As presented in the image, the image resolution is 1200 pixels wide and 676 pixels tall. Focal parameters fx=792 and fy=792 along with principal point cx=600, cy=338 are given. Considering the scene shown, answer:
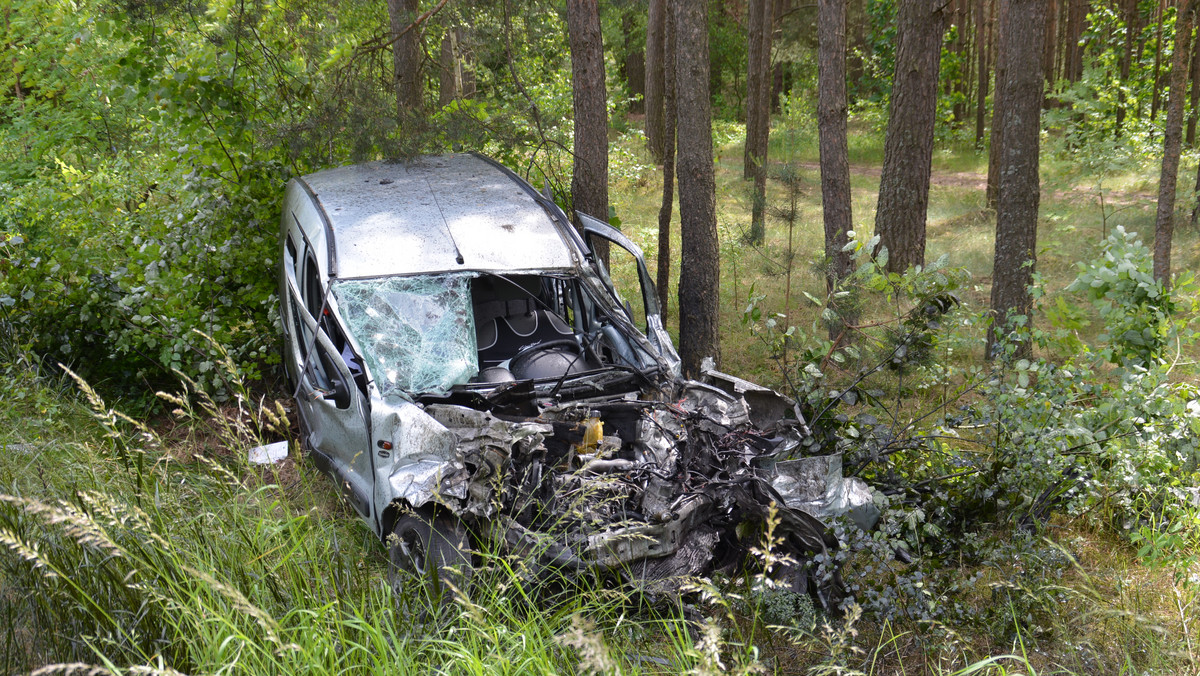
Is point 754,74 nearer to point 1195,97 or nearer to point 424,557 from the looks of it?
point 1195,97

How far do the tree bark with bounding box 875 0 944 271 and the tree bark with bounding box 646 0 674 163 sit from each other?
26.2 feet

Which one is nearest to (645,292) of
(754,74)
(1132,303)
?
(1132,303)

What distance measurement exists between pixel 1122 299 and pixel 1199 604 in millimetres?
1892

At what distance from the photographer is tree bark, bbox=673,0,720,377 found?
7289 millimetres

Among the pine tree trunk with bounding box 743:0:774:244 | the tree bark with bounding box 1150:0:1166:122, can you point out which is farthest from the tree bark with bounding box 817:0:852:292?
the tree bark with bounding box 1150:0:1166:122

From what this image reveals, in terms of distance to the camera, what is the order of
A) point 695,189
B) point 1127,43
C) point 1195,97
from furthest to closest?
point 1127,43 → point 1195,97 → point 695,189

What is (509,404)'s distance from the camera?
15.1 ft

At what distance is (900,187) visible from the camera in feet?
29.9

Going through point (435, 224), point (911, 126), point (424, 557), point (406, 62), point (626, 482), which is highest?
point (406, 62)

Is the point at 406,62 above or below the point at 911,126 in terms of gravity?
above

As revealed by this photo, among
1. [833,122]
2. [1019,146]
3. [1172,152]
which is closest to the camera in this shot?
[1019,146]

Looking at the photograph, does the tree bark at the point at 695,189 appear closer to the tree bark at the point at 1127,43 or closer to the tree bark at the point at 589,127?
the tree bark at the point at 589,127

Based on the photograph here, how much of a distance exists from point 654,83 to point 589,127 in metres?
9.90

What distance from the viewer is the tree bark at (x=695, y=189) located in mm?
7289
